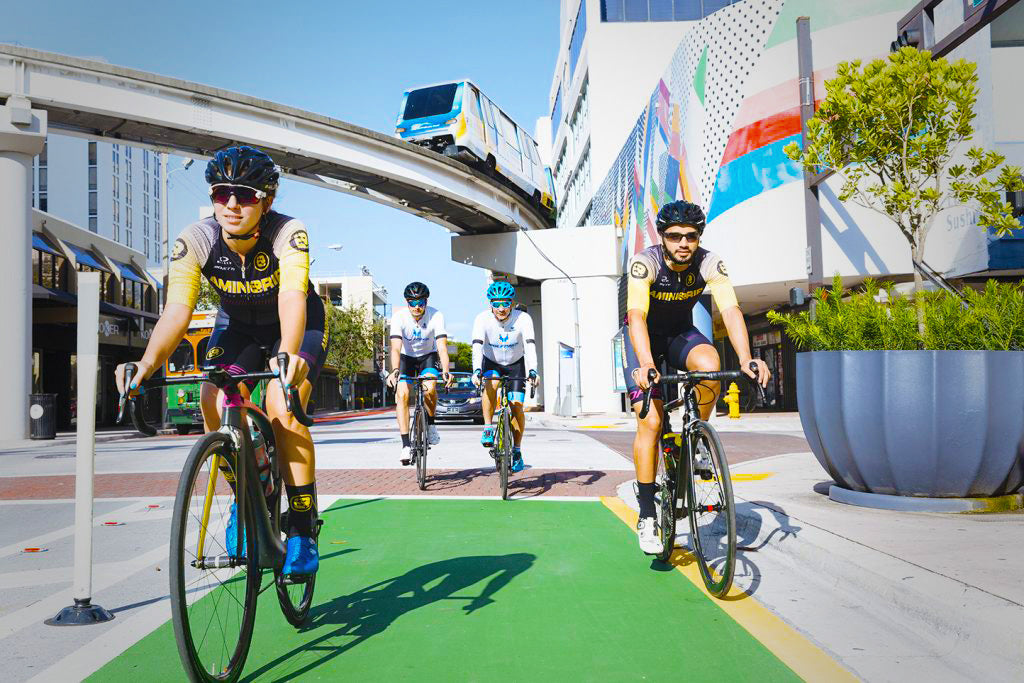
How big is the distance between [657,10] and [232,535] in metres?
50.1

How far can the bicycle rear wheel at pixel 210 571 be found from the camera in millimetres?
2648

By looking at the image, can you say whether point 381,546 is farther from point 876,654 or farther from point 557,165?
point 557,165

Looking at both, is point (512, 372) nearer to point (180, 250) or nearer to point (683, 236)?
point (683, 236)

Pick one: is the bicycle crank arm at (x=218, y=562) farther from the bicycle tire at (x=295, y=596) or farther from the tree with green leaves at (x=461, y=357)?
the tree with green leaves at (x=461, y=357)

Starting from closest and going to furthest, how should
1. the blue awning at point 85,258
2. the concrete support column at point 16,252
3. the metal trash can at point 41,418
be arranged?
the concrete support column at point 16,252 < the metal trash can at point 41,418 < the blue awning at point 85,258

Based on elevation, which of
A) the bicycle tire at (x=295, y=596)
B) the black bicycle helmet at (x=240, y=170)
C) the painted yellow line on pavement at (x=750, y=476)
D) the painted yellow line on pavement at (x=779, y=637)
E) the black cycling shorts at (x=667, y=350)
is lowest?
the painted yellow line on pavement at (x=779, y=637)

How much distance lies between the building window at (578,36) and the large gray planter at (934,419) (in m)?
47.5

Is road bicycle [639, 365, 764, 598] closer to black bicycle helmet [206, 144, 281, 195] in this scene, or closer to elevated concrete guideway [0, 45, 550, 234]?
black bicycle helmet [206, 144, 281, 195]

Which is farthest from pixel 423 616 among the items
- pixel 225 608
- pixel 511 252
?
pixel 511 252

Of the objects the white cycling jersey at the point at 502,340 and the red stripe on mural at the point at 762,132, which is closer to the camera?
the white cycling jersey at the point at 502,340

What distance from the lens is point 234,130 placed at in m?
26.5

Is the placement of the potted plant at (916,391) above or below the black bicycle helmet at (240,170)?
below

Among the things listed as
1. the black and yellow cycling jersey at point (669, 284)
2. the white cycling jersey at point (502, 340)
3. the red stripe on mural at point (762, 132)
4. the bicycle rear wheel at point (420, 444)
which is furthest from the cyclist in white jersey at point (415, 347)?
the red stripe on mural at point (762, 132)

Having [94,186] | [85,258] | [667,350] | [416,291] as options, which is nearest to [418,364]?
[416,291]
